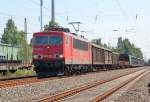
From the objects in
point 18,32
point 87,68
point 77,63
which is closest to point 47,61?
point 77,63

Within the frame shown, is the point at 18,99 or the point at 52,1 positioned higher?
the point at 52,1

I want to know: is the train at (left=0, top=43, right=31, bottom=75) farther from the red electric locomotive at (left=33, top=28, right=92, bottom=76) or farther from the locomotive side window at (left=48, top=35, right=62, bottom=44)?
the locomotive side window at (left=48, top=35, right=62, bottom=44)

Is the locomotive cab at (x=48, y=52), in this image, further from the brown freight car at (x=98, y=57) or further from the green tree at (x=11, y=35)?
the green tree at (x=11, y=35)

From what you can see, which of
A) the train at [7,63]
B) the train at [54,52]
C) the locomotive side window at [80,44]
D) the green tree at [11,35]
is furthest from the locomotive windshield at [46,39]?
the green tree at [11,35]

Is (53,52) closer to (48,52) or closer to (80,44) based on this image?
(48,52)

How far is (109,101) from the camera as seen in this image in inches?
622

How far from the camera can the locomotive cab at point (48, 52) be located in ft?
104

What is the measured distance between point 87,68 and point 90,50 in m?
1.88

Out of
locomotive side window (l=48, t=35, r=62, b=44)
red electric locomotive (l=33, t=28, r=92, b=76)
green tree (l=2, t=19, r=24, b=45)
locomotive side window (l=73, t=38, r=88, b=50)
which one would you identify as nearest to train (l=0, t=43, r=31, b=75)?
locomotive side window (l=73, t=38, r=88, b=50)

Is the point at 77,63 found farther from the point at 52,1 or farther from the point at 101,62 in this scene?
the point at 52,1

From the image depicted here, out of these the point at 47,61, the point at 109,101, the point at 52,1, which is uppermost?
the point at 52,1

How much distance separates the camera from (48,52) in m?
32.2

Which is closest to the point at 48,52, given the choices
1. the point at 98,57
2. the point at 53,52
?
the point at 53,52

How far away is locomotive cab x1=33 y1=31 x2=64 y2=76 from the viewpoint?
3178 centimetres
